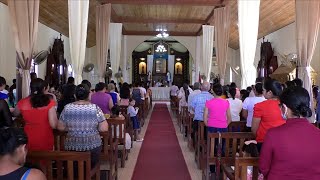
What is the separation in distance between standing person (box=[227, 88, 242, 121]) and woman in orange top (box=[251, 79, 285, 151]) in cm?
199

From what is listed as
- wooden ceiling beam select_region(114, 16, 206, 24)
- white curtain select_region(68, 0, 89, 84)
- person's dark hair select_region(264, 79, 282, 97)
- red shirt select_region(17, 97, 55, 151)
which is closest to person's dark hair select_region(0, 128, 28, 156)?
red shirt select_region(17, 97, 55, 151)

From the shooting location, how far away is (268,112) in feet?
12.6

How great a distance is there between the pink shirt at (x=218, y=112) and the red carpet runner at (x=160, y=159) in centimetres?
97

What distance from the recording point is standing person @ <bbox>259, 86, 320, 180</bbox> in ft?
7.70

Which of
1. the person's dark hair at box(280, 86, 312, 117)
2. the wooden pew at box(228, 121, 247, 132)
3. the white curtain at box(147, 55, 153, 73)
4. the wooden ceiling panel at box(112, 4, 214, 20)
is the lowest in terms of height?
the wooden pew at box(228, 121, 247, 132)

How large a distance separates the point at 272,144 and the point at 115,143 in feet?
11.4

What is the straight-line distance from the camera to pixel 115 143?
5516 millimetres

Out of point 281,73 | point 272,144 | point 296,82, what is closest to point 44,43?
point 281,73

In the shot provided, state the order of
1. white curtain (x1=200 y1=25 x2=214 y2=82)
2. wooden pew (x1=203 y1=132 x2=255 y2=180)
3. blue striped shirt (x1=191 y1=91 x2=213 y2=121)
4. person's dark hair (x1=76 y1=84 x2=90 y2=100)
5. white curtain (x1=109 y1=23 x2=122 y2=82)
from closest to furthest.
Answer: person's dark hair (x1=76 y1=84 x2=90 y2=100) < wooden pew (x1=203 y1=132 x2=255 y2=180) < blue striped shirt (x1=191 y1=91 x2=213 y2=121) < white curtain (x1=109 y1=23 x2=122 y2=82) < white curtain (x1=200 y1=25 x2=214 y2=82)

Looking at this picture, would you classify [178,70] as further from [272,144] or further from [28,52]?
[272,144]

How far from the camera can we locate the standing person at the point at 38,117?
375 cm

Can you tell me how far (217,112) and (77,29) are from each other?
3.54 meters

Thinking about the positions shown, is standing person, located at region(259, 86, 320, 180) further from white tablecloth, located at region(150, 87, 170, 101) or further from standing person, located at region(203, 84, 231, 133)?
white tablecloth, located at region(150, 87, 170, 101)

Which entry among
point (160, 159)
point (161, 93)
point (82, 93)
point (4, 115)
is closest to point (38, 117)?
point (4, 115)
